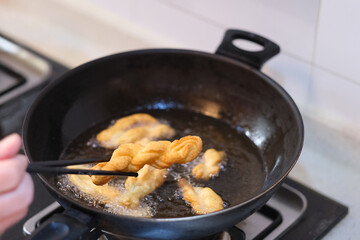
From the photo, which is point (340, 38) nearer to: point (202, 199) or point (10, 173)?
point (202, 199)

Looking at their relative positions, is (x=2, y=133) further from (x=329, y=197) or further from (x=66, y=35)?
(x=329, y=197)

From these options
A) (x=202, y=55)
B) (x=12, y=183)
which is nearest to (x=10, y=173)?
(x=12, y=183)

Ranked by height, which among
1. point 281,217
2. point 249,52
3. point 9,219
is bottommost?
point 281,217

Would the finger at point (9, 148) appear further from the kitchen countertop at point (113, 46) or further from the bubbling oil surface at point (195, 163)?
the kitchen countertop at point (113, 46)

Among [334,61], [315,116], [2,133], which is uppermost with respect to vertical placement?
[334,61]

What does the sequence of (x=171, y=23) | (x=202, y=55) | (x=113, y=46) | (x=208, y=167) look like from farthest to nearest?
1. (x=113, y=46)
2. (x=171, y=23)
3. (x=202, y=55)
4. (x=208, y=167)

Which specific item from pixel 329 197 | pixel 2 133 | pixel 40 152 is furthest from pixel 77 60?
pixel 329 197
